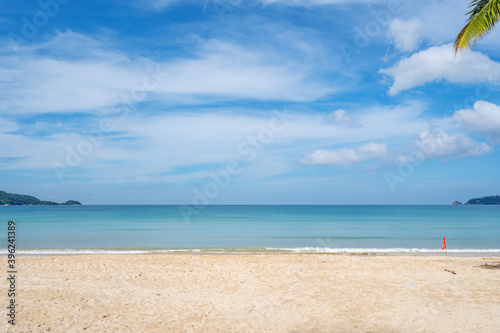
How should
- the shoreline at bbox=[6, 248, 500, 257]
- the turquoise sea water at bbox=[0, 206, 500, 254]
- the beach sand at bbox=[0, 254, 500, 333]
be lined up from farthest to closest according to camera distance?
1. the turquoise sea water at bbox=[0, 206, 500, 254]
2. the shoreline at bbox=[6, 248, 500, 257]
3. the beach sand at bbox=[0, 254, 500, 333]

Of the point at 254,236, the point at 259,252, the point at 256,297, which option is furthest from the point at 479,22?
the point at 254,236

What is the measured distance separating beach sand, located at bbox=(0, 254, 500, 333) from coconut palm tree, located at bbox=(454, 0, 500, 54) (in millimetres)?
6481

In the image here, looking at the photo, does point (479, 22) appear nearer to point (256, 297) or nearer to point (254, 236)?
point (256, 297)

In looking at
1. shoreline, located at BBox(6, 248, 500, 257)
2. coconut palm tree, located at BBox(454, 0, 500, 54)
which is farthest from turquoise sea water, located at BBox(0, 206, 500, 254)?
coconut palm tree, located at BBox(454, 0, 500, 54)

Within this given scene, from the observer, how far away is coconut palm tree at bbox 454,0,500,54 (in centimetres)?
829

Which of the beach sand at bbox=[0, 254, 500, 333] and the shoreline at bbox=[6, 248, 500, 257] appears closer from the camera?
the beach sand at bbox=[0, 254, 500, 333]

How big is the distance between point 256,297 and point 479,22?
29.1 feet

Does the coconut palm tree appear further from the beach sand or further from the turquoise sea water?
the turquoise sea water

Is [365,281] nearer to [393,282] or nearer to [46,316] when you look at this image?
[393,282]

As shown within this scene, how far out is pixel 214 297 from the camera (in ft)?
28.7

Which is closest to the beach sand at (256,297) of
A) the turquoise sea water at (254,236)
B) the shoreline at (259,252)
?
the shoreline at (259,252)

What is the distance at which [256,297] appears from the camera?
873cm

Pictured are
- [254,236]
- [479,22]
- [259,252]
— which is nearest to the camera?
[479,22]

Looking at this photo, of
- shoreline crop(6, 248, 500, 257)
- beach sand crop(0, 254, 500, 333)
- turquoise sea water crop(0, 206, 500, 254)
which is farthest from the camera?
turquoise sea water crop(0, 206, 500, 254)
